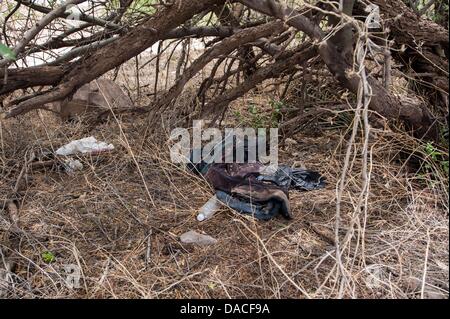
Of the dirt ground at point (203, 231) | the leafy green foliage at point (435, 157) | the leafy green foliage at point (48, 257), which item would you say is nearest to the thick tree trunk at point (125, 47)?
the dirt ground at point (203, 231)

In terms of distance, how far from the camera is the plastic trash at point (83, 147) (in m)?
3.15

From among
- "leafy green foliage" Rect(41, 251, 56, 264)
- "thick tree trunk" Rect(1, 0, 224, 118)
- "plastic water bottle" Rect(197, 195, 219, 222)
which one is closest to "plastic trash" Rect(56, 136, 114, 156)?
"thick tree trunk" Rect(1, 0, 224, 118)

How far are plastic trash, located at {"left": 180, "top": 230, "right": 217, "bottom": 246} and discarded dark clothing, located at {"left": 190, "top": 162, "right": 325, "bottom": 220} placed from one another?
0.88ft

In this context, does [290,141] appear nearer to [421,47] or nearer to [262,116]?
[262,116]

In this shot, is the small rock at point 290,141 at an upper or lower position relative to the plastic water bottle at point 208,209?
lower

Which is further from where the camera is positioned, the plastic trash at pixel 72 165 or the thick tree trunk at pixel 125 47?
the plastic trash at pixel 72 165

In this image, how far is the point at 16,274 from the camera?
2.13 metres

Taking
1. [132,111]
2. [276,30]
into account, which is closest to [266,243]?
[276,30]

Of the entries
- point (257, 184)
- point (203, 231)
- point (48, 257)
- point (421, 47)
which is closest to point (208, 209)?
point (203, 231)

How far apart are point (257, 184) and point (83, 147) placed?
4.03 ft

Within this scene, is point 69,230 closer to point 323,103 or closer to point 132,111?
point 132,111

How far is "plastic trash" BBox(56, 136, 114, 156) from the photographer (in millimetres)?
3153

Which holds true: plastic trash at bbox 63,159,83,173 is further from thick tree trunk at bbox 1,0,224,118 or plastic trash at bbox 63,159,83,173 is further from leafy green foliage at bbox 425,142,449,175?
leafy green foliage at bbox 425,142,449,175

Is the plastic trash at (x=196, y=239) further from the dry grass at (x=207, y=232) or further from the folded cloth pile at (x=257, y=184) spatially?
the folded cloth pile at (x=257, y=184)
